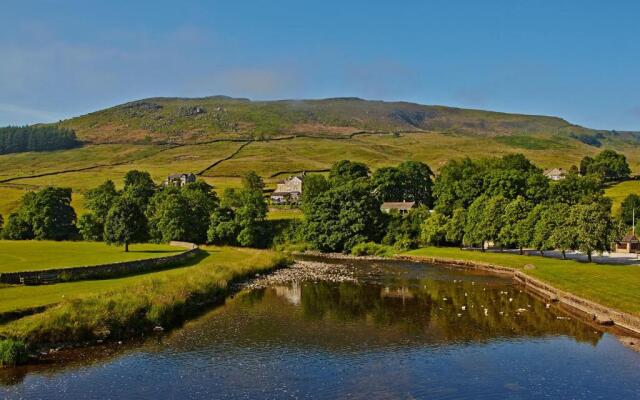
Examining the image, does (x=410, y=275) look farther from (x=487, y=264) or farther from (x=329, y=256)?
(x=329, y=256)

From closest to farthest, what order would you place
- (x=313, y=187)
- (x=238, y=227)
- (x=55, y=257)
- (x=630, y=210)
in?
1. (x=55, y=257)
2. (x=238, y=227)
3. (x=630, y=210)
4. (x=313, y=187)

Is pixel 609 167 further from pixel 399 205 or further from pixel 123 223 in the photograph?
pixel 123 223

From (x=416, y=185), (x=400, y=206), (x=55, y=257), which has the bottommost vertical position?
(x=55, y=257)

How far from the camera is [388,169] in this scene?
162 metres

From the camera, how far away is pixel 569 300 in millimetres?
58906

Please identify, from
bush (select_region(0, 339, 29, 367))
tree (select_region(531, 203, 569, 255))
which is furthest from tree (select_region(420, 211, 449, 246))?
bush (select_region(0, 339, 29, 367))

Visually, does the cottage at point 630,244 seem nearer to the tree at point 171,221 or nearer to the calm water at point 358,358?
the calm water at point 358,358

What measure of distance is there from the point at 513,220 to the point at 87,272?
7402 centimetres

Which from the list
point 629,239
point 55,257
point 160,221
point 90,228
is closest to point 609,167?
point 629,239

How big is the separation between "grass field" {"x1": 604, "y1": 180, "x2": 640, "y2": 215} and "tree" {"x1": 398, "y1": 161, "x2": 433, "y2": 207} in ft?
160

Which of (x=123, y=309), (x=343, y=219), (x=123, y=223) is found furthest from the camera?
(x=343, y=219)

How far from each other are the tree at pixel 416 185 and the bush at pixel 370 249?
4897 cm

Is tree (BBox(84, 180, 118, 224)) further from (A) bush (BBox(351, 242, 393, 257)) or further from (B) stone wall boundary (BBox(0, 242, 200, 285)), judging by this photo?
Answer: (A) bush (BBox(351, 242, 393, 257))

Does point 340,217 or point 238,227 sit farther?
point 238,227
